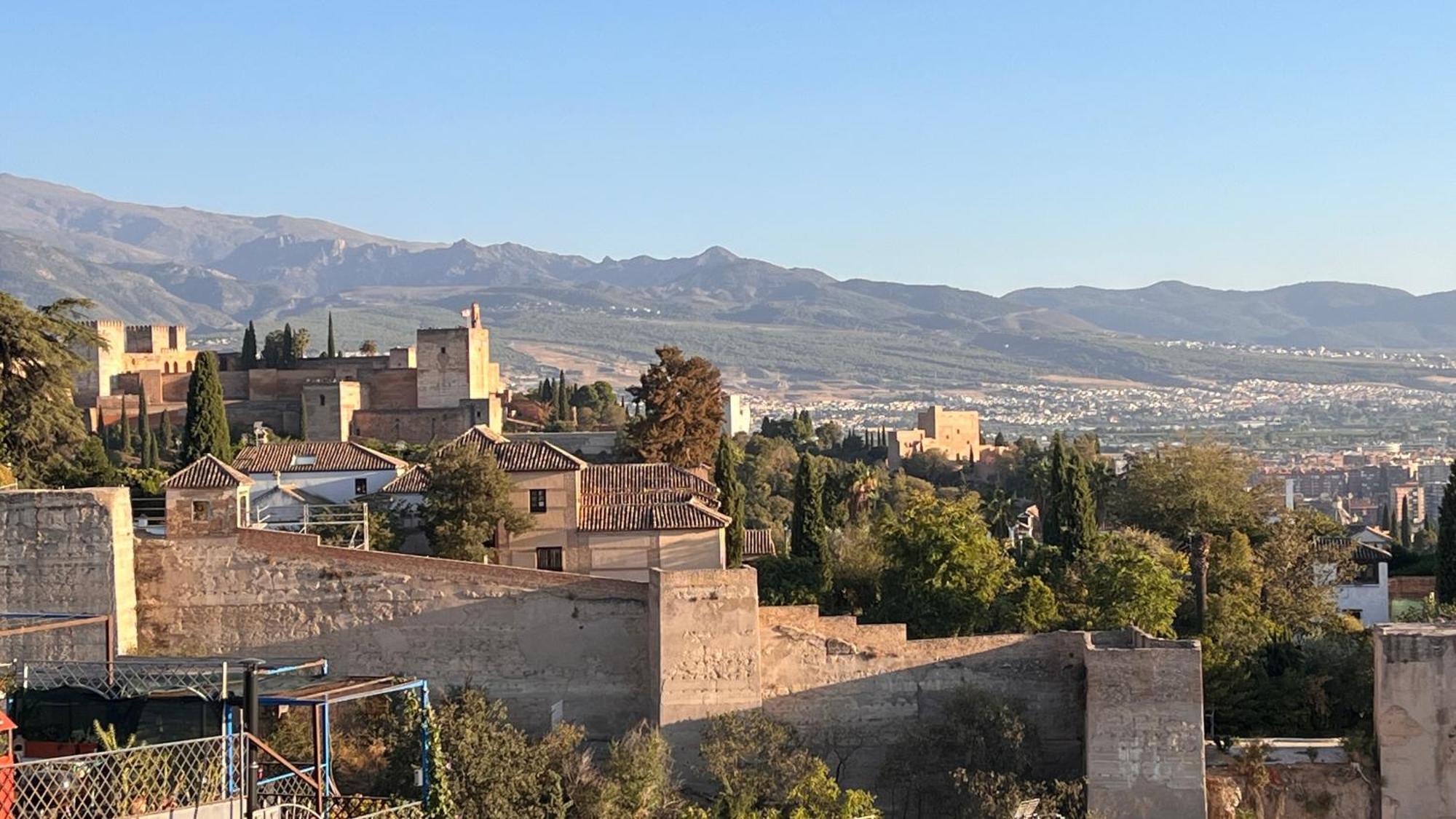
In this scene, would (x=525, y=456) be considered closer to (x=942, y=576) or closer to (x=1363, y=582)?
(x=942, y=576)

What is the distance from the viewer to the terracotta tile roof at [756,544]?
124 ft

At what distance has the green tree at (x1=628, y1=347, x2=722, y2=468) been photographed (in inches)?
1702

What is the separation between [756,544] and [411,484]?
7.61 m

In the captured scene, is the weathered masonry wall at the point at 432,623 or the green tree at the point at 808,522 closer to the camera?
the weathered masonry wall at the point at 432,623

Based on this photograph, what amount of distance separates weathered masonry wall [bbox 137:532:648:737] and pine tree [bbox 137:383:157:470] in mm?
17389

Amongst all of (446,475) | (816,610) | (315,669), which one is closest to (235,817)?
(315,669)

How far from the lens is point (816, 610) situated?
2739 cm

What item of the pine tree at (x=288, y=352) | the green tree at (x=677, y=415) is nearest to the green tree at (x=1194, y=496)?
the green tree at (x=677, y=415)

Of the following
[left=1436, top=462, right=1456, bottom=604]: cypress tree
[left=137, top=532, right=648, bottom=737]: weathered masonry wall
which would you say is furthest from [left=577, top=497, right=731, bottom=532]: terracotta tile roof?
[left=1436, top=462, right=1456, bottom=604]: cypress tree

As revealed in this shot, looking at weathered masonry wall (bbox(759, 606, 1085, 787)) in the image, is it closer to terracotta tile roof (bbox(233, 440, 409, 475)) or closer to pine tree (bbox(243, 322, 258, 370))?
terracotta tile roof (bbox(233, 440, 409, 475))

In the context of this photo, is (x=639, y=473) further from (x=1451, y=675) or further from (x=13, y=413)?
(x=1451, y=675)

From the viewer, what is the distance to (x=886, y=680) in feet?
87.8

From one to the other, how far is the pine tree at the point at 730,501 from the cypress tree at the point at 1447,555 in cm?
1339

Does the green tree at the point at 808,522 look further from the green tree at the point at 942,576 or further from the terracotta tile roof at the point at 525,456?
the terracotta tile roof at the point at 525,456
